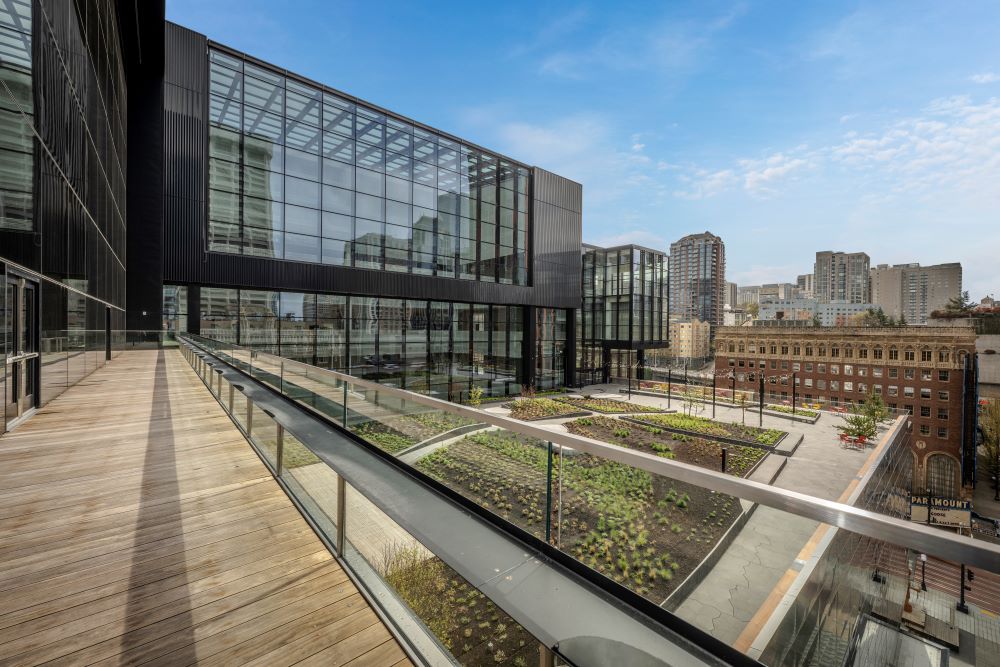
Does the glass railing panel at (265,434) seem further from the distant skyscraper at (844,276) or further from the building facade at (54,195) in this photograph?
the distant skyscraper at (844,276)

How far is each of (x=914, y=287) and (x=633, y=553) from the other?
8636 inches

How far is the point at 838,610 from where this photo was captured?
5.34ft

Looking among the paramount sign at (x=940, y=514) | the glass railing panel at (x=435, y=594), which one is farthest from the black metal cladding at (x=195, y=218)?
the paramount sign at (x=940, y=514)

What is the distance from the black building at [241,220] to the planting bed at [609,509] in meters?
6.68

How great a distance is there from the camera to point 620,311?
39750 millimetres

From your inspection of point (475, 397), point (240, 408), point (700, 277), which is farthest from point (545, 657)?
point (700, 277)

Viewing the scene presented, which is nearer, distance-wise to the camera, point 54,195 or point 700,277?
point 54,195

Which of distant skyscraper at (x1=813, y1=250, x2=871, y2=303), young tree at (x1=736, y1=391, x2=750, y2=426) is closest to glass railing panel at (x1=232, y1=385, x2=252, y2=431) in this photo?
A: young tree at (x1=736, y1=391, x2=750, y2=426)

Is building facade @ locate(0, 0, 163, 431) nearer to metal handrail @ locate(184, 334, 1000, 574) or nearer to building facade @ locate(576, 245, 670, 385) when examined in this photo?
metal handrail @ locate(184, 334, 1000, 574)

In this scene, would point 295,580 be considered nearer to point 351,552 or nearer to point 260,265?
point 351,552

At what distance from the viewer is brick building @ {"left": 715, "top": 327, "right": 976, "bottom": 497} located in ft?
150

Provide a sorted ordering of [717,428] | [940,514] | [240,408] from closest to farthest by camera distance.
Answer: [240,408], [717,428], [940,514]

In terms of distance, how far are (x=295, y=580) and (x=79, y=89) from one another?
38.5ft

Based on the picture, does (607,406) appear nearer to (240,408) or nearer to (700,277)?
(240,408)
